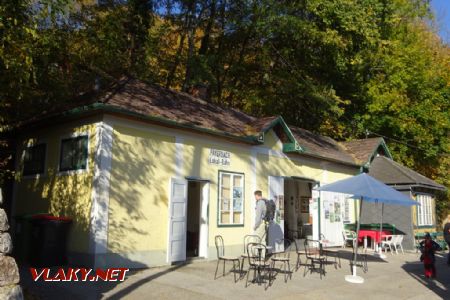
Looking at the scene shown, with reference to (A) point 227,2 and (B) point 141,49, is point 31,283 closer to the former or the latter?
(B) point 141,49

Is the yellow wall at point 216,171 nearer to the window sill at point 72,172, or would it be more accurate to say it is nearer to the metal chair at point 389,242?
the window sill at point 72,172

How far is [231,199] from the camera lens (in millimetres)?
12734

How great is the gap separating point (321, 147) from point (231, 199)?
6947 mm

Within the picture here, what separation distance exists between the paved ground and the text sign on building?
275cm

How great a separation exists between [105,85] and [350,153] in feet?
39.8

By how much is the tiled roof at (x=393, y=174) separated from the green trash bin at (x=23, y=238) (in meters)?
14.1

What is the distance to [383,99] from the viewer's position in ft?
77.6

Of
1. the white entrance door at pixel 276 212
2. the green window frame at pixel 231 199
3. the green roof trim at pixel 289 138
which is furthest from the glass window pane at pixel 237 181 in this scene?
the green roof trim at pixel 289 138

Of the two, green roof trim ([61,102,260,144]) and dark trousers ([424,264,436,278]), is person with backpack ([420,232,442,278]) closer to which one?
dark trousers ([424,264,436,278])

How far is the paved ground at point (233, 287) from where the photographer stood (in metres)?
7.70

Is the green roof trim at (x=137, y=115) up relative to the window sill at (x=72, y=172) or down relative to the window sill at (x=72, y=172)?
up

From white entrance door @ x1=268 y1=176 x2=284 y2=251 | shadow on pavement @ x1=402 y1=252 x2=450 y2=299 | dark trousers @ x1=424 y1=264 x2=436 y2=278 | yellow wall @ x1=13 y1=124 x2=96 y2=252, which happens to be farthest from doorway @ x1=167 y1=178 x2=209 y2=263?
dark trousers @ x1=424 y1=264 x2=436 y2=278

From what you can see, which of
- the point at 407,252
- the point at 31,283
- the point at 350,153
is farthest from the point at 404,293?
the point at 350,153

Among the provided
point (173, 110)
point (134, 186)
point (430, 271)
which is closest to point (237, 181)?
point (173, 110)
